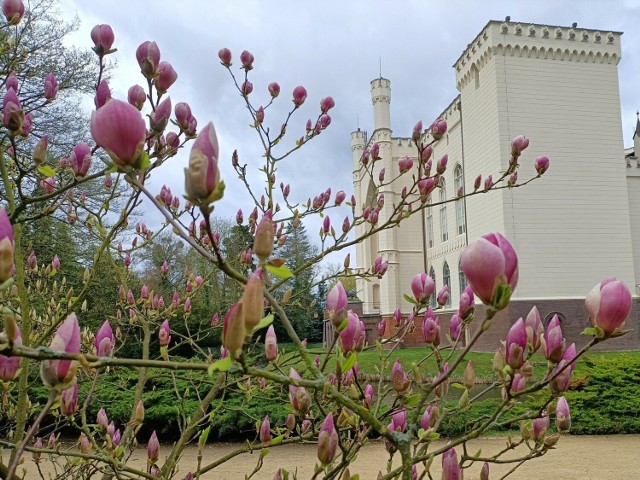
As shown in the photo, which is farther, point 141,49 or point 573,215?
point 573,215

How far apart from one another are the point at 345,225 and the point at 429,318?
1.39 metres

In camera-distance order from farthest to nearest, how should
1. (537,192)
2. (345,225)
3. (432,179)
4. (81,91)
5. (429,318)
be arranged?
(537,192)
(81,91)
(345,225)
(432,179)
(429,318)

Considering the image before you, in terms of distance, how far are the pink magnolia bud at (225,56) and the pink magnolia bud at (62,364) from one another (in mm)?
2108

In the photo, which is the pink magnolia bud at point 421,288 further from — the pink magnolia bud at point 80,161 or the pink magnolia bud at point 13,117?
the pink magnolia bud at point 13,117

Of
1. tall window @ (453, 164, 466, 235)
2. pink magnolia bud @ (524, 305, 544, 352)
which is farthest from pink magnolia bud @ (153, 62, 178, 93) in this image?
tall window @ (453, 164, 466, 235)

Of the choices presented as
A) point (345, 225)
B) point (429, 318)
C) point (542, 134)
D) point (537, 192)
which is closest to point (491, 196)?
point (537, 192)

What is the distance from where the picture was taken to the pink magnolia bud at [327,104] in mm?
2596

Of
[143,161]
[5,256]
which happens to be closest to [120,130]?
[143,161]

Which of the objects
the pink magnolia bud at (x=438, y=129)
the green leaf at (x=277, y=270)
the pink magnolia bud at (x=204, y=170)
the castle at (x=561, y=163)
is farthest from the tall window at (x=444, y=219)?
the pink magnolia bud at (x=204, y=170)

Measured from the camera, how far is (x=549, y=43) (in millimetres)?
15992

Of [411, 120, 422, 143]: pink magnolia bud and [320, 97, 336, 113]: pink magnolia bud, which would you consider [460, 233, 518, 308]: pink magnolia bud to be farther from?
[320, 97, 336, 113]: pink magnolia bud

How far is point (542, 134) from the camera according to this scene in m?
15.8

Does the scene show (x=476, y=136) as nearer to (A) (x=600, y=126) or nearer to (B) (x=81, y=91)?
(A) (x=600, y=126)

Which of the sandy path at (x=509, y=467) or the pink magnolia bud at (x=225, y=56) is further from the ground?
the pink magnolia bud at (x=225, y=56)
